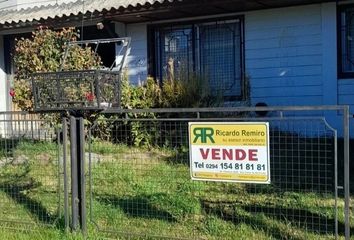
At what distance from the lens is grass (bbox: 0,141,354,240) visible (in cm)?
576

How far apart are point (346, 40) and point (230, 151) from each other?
22.1 feet

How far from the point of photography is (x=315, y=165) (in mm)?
7160

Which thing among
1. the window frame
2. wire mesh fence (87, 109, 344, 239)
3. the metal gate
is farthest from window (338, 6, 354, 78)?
wire mesh fence (87, 109, 344, 239)

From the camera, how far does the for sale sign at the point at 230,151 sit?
498 centimetres

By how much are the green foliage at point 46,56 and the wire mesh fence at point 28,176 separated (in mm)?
1674

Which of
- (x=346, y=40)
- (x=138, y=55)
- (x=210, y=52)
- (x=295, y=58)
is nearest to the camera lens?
(x=346, y=40)

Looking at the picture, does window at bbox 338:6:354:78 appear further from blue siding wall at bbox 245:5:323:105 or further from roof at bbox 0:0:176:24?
roof at bbox 0:0:176:24

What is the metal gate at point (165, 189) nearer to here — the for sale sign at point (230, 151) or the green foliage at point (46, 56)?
the for sale sign at point (230, 151)

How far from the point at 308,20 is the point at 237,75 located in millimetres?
1857

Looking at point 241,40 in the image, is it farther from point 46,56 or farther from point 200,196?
point 200,196

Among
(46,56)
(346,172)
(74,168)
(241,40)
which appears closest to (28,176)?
(74,168)

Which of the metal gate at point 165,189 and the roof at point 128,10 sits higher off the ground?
the roof at point 128,10

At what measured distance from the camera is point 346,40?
11.0 meters

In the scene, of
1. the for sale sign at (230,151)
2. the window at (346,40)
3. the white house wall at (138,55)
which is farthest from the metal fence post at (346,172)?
the white house wall at (138,55)
